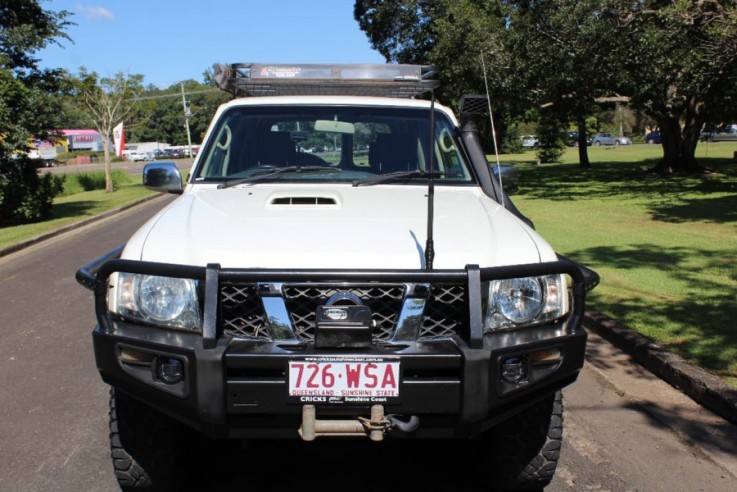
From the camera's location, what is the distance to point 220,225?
3.25 m

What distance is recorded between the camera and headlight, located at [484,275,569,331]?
2.87m

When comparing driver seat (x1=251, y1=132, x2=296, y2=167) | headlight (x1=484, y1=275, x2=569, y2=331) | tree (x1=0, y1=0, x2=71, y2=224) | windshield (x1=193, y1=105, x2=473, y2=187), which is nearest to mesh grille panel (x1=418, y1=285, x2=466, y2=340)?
headlight (x1=484, y1=275, x2=569, y2=331)

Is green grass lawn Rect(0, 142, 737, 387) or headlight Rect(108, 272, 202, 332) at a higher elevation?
headlight Rect(108, 272, 202, 332)

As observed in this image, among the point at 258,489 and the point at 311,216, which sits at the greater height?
the point at 311,216

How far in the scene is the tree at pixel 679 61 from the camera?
41.1 feet

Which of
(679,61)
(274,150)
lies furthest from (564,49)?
(274,150)

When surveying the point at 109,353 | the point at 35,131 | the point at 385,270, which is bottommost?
the point at 109,353

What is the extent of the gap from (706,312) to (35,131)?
46.8 ft

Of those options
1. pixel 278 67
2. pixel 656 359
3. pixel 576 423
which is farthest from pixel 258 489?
pixel 278 67

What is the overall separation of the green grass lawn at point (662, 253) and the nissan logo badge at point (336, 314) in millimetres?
3184

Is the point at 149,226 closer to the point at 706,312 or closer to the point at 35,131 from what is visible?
the point at 706,312

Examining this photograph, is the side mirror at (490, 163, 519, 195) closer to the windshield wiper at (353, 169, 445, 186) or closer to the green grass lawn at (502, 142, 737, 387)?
the windshield wiper at (353, 169, 445, 186)

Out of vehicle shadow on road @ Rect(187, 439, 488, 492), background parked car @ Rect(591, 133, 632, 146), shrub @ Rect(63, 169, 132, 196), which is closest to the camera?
vehicle shadow on road @ Rect(187, 439, 488, 492)

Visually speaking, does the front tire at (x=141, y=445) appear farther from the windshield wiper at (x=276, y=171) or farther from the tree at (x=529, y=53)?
the tree at (x=529, y=53)
